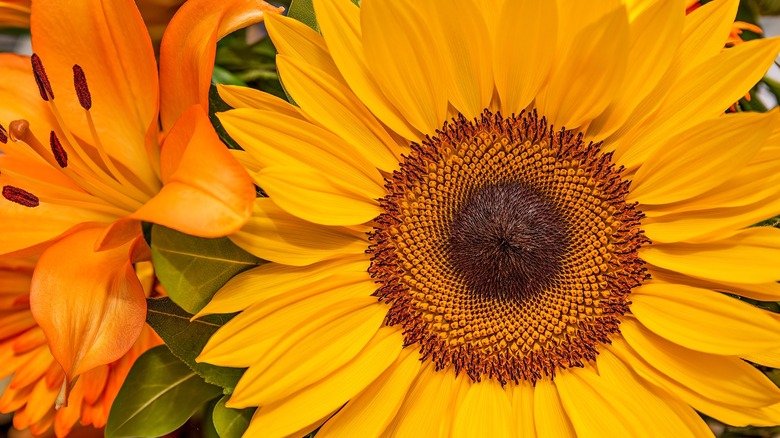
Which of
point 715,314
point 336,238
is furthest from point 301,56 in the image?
point 715,314

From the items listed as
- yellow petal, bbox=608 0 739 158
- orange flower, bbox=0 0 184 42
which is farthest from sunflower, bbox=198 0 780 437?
orange flower, bbox=0 0 184 42

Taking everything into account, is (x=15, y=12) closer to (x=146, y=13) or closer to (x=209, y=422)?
(x=146, y=13)

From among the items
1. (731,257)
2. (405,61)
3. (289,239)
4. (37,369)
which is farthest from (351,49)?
(37,369)

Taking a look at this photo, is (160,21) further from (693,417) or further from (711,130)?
(693,417)

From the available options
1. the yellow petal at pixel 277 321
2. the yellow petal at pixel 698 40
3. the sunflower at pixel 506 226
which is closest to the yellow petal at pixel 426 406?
the sunflower at pixel 506 226

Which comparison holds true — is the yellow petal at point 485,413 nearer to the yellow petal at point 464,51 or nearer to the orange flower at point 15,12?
the yellow petal at point 464,51

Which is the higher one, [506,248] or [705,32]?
[705,32]

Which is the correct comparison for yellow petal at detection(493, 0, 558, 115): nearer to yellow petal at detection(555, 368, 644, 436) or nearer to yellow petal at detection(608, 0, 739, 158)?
yellow petal at detection(608, 0, 739, 158)
